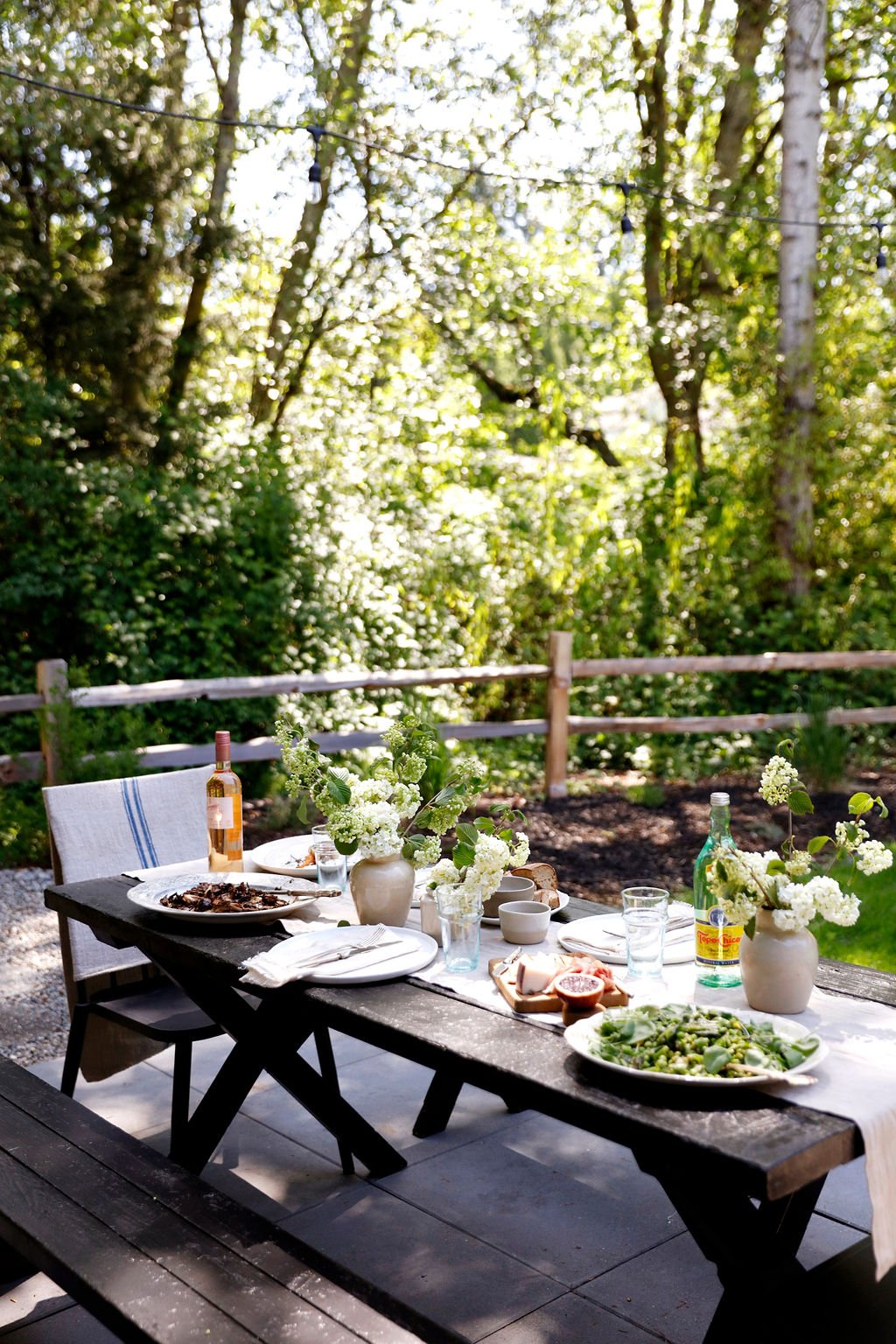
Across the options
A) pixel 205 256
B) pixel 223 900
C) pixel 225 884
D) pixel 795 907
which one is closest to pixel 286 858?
pixel 225 884

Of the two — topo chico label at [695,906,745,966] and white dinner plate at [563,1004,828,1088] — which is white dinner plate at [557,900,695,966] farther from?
white dinner plate at [563,1004,828,1088]

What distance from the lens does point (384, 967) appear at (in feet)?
6.81

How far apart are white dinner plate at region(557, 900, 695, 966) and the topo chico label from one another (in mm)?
78

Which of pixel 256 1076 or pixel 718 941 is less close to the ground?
pixel 718 941

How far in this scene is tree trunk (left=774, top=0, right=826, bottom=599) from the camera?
8.38 metres

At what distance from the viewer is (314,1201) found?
107 inches

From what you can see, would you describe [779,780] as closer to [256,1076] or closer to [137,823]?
[256,1076]

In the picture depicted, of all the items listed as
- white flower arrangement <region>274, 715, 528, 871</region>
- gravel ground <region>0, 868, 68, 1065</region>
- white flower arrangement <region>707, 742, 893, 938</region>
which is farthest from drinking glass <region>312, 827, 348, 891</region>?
gravel ground <region>0, 868, 68, 1065</region>

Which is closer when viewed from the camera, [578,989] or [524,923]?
[578,989]

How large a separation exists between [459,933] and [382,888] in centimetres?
24

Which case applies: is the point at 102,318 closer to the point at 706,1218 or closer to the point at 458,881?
the point at 458,881

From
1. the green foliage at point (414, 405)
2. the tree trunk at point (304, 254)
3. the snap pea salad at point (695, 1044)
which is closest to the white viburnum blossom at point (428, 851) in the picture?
the snap pea salad at point (695, 1044)

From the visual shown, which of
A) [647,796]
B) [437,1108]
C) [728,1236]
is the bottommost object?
[437,1108]

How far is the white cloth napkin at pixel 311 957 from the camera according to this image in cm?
202
